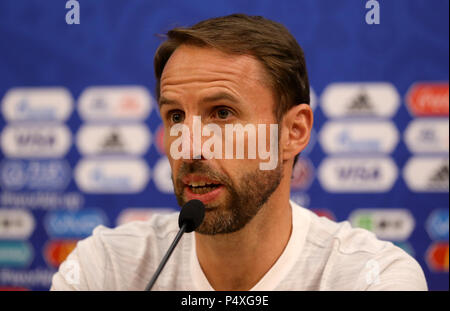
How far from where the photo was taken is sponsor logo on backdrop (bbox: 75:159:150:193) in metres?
1.92

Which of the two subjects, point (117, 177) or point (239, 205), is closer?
point (239, 205)

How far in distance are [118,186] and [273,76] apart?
992mm

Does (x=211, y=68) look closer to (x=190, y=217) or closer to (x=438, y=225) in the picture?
(x=190, y=217)

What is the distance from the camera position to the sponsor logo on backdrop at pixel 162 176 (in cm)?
192

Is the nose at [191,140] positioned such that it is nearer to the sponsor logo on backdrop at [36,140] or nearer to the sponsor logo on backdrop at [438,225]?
the sponsor logo on backdrop at [36,140]

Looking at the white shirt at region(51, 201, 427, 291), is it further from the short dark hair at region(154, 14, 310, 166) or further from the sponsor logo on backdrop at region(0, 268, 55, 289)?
the sponsor logo on backdrop at region(0, 268, 55, 289)

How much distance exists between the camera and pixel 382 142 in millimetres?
1790

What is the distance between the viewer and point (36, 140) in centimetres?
197

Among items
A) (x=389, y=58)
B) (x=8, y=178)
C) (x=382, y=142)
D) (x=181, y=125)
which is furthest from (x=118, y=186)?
(x=389, y=58)

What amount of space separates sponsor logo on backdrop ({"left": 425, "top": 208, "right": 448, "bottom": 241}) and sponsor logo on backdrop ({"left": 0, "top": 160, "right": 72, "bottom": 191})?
1498 mm

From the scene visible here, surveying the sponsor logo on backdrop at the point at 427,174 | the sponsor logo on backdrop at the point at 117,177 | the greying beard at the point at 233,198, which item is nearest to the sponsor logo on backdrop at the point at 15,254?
the sponsor logo on backdrop at the point at 117,177

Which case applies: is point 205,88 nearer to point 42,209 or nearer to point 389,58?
point 389,58

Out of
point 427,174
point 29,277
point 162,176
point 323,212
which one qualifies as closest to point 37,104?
point 162,176

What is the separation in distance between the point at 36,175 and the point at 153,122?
55 cm
